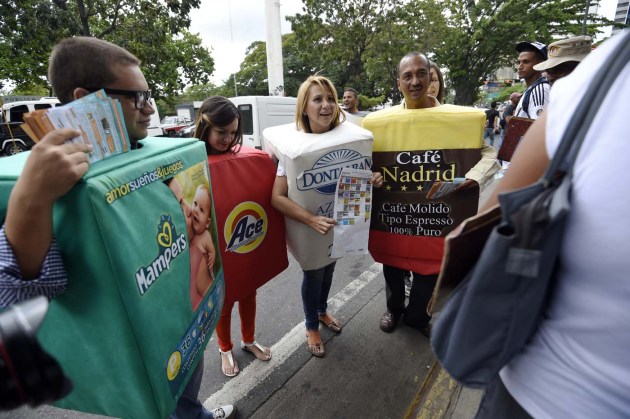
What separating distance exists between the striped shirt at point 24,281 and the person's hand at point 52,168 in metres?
0.16

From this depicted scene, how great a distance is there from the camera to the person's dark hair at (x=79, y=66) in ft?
3.71

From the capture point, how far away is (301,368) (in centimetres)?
232

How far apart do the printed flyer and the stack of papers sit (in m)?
1.15

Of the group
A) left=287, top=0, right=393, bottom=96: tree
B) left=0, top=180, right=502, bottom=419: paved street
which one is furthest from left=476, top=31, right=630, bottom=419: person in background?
left=287, top=0, right=393, bottom=96: tree

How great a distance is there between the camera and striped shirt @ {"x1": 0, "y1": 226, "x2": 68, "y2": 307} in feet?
2.70

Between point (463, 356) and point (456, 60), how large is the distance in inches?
970

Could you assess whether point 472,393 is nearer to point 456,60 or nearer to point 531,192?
point 531,192

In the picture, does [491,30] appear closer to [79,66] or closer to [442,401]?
[442,401]

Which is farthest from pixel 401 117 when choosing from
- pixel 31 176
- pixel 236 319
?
pixel 236 319

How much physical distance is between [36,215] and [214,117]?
1.17 m

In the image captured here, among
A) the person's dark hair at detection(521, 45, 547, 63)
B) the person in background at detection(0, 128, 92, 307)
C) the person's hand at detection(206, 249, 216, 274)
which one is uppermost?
the person's dark hair at detection(521, 45, 547, 63)

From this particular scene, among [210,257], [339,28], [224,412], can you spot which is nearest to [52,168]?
[210,257]

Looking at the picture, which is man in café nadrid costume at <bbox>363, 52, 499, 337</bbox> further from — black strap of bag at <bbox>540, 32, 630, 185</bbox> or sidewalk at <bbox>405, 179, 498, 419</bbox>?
black strap of bag at <bbox>540, 32, 630, 185</bbox>

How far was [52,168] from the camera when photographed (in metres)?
0.81
